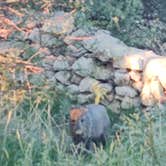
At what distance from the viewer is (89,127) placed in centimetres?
681

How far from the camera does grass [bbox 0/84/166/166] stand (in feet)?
16.2

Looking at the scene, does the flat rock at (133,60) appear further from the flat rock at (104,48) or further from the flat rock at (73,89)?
the flat rock at (73,89)

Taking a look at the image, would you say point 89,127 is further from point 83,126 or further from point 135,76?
point 135,76

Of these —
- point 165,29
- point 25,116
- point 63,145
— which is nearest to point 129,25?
point 165,29

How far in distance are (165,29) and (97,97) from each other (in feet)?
7.20

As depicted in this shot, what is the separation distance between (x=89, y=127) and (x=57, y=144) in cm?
129

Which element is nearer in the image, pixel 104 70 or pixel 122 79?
pixel 122 79

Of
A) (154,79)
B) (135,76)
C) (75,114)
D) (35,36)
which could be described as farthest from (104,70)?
(75,114)

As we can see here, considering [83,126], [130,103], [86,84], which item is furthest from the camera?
[86,84]

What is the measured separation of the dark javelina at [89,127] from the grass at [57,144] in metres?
0.11

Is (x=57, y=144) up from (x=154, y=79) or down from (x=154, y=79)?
up

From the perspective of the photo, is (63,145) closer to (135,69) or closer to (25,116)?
(25,116)

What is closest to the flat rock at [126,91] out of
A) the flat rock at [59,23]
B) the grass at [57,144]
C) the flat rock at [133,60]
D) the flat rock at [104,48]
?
the flat rock at [133,60]

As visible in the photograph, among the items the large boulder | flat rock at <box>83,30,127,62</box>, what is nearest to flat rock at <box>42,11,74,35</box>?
flat rock at <box>83,30,127,62</box>
